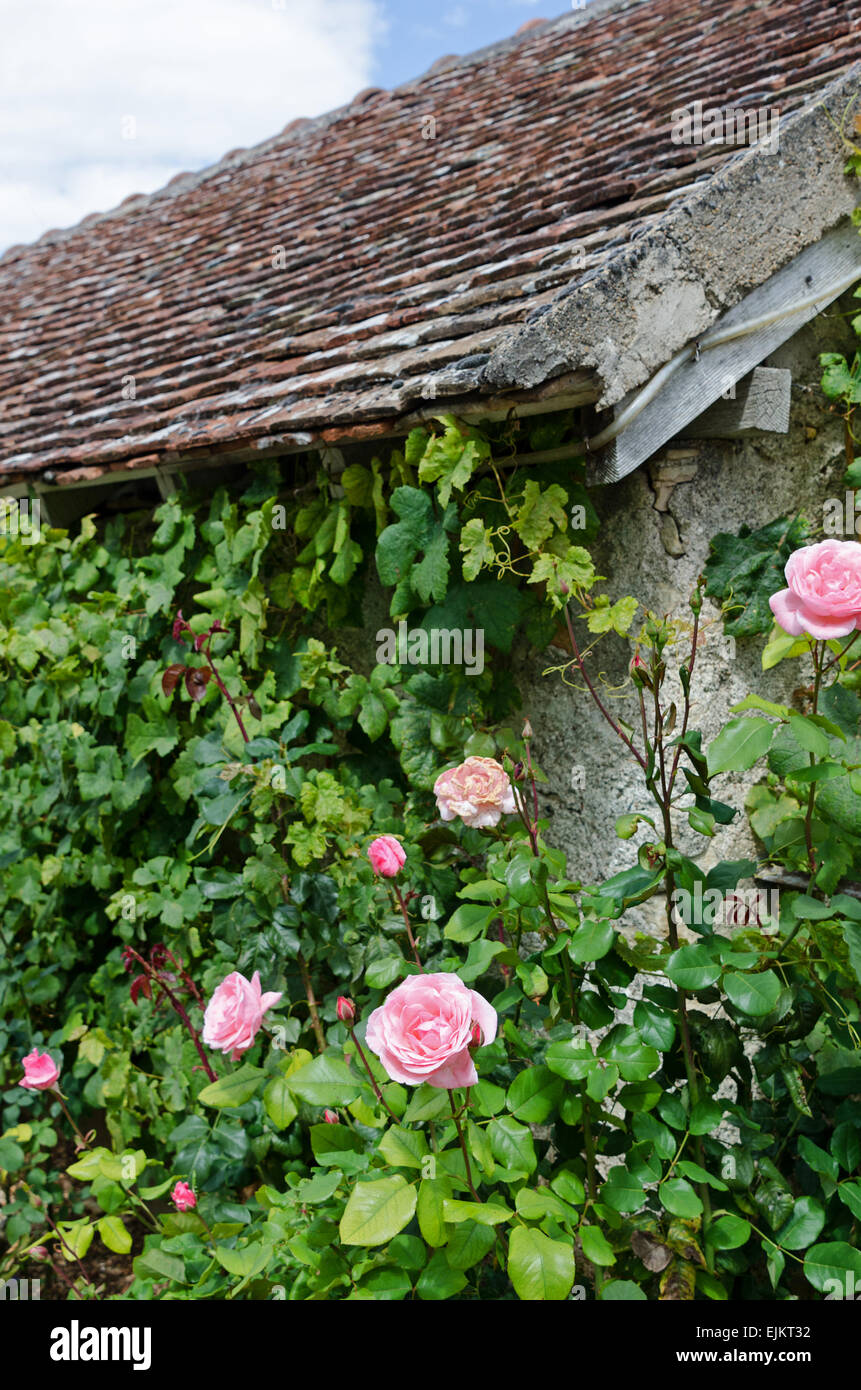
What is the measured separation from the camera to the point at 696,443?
2406 mm

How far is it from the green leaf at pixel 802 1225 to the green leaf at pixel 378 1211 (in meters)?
0.71

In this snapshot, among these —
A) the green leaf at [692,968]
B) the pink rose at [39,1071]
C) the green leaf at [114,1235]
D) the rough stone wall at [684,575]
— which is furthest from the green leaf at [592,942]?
the pink rose at [39,1071]

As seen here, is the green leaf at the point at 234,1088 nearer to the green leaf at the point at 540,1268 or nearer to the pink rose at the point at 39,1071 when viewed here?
the pink rose at the point at 39,1071

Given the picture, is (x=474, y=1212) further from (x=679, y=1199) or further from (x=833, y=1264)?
(x=833, y=1264)

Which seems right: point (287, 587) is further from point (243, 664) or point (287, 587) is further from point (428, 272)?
point (428, 272)

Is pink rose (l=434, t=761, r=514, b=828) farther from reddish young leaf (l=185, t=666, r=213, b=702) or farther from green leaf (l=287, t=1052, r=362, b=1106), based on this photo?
reddish young leaf (l=185, t=666, r=213, b=702)

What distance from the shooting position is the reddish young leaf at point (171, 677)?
286cm

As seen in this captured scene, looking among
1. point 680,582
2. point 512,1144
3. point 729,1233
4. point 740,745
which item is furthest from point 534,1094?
point 680,582

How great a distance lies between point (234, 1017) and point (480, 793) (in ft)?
2.23

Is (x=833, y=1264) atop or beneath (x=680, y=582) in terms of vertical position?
beneath

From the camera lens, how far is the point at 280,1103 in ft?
6.21

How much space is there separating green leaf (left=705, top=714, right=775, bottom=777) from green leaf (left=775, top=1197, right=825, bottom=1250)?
0.83 m

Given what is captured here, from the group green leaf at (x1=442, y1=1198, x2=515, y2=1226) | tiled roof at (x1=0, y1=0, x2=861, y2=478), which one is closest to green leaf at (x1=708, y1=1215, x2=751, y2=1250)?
green leaf at (x1=442, y1=1198, x2=515, y2=1226)

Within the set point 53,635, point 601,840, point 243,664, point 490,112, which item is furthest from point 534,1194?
point 490,112
